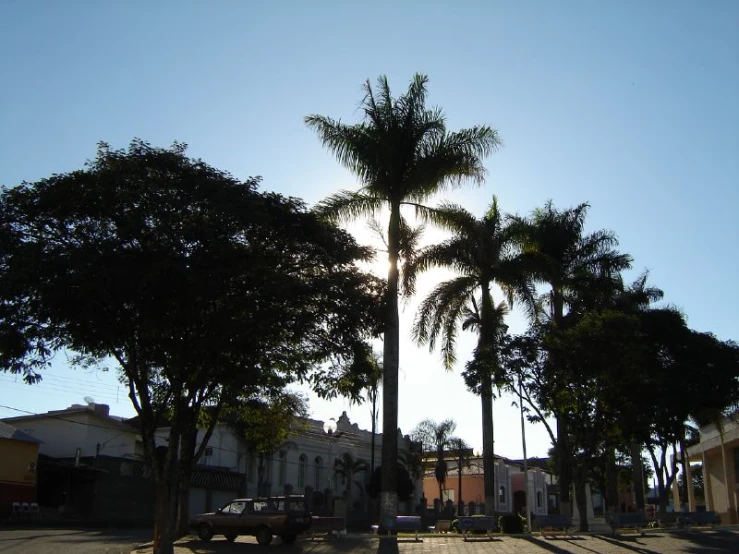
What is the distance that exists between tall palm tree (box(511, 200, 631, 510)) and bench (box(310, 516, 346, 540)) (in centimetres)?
1056

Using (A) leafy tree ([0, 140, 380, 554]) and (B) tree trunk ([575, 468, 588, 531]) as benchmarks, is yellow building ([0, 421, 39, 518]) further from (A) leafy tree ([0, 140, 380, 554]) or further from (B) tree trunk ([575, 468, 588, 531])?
(B) tree trunk ([575, 468, 588, 531])

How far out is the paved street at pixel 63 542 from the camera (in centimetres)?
2048

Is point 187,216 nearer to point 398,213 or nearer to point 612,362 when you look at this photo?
point 398,213

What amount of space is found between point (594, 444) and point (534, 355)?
11.5ft

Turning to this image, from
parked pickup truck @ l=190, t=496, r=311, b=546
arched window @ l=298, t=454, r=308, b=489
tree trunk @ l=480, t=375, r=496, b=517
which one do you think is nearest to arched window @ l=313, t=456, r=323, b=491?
arched window @ l=298, t=454, r=308, b=489

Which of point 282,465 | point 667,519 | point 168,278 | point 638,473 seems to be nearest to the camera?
point 168,278

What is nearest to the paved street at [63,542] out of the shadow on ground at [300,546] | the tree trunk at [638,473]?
the shadow on ground at [300,546]

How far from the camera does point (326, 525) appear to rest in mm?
24469

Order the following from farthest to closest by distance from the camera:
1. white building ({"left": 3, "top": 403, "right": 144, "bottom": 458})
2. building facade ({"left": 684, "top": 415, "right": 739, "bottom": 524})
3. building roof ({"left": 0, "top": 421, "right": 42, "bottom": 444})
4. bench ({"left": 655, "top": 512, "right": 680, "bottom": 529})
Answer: white building ({"left": 3, "top": 403, "right": 144, "bottom": 458}) < building facade ({"left": 684, "top": 415, "right": 739, "bottom": 524}) < building roof ({"left": 0, "top": 421, "right": 42, "bottom": 444}) < bench ({"left": 655, "top": 512, "right": 680, "bottom": 529})

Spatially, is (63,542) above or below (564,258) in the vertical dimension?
below

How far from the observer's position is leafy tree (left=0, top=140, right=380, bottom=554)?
1564 cm

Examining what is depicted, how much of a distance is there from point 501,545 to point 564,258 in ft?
54.5

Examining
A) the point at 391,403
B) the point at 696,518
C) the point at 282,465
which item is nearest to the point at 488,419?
the point at 391,403

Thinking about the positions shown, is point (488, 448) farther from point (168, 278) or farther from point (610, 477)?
point (168, 278)
